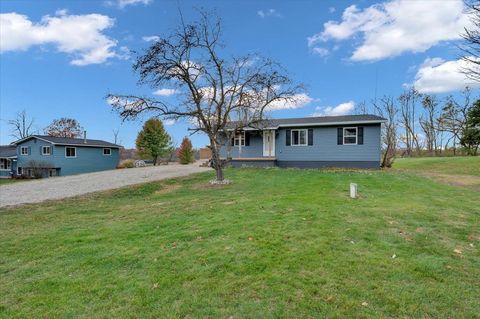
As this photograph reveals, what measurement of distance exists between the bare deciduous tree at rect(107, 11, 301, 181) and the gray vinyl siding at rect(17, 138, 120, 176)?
20362 millimetres

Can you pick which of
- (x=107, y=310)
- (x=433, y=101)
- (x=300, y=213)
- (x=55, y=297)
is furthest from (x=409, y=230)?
(x=433, y=101)

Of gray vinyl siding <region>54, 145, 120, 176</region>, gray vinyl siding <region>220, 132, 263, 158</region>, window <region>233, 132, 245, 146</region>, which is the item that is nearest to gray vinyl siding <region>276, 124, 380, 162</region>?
gray vinyl siding <region>220, 132, 263, 158</region>

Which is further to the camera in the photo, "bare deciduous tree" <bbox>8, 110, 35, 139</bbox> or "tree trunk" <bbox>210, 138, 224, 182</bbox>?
"bare deciduous tree" <bbox>8, 110, 35, 139</bbox>

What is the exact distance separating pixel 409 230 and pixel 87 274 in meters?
5.10

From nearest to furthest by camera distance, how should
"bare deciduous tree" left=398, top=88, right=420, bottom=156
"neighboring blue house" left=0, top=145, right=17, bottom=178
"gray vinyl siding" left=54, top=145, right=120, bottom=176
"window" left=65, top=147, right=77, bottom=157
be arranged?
"gray vinyl siding" left=54, top=145, right=120, bottom=176
"window" left=65, top=147, right=77, bottom=157
"neighboring blue house" left=0, top=145, right=17, bottom=178
"bare deciduous tree" left=398, top=88, right=420, bottom=156

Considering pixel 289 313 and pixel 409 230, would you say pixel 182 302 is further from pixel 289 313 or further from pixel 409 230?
pixel 409 230

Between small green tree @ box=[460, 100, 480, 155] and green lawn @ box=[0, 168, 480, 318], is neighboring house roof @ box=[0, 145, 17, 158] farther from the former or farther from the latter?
small green tree @ box=[460, 100, 480, 155]

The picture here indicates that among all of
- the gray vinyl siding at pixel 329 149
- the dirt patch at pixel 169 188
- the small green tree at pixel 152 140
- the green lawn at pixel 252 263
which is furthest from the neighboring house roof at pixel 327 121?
the small green tree at pixel 152 140

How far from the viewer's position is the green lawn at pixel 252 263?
9.83 ft

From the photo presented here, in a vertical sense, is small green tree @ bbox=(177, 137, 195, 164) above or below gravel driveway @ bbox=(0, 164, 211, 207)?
above

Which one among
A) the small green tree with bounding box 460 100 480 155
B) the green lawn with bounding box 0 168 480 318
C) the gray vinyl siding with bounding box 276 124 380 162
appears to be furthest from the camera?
the small green tree with bounding box 460 100 480 155

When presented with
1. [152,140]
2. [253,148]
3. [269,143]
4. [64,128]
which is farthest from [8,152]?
[269,143]

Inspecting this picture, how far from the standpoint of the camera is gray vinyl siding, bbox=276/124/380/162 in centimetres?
1841

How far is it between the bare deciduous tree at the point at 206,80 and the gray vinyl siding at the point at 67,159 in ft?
66.8
